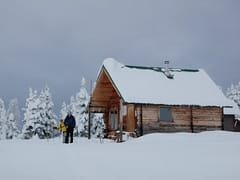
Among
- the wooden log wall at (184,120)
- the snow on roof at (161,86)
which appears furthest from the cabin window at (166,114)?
the snow on roof at (161,86)

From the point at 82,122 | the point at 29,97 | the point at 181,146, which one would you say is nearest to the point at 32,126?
the point at 82,122

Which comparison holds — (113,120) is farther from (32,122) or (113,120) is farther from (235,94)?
(235,94)

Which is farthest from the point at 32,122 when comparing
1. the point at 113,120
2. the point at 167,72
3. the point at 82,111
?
the point at 167,72

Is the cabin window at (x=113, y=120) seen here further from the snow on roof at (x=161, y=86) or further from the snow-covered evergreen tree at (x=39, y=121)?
the snow-covered evergreen tree at (x=39, y=121)

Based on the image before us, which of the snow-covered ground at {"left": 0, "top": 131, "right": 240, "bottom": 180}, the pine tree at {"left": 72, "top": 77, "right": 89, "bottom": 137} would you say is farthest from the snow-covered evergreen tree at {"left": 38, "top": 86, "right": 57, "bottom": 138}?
the snow-covered ground at {"left": 0, "top": 131, "right": 240, "bottom": 180}

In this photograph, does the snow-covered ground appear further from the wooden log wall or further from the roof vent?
the roof vent

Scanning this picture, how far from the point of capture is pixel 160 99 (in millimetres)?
24453

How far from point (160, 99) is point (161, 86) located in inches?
89.1

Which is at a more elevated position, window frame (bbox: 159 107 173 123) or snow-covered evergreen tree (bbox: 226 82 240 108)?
snow-covered evergreen tree (bbox: 226 82 240 108)

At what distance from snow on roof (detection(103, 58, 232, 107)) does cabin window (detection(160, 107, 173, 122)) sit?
40.3 inches

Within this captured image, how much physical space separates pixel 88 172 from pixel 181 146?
7.22 m

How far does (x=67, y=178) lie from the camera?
26.2 feet

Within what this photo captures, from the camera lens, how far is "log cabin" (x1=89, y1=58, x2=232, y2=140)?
24.3m

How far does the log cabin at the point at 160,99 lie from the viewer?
24281 mm
